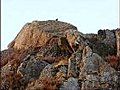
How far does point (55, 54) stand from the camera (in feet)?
169

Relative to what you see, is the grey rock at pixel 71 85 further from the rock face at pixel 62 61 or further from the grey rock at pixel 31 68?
the grey rock at pixel 31 68

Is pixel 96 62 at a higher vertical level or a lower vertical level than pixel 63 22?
lower

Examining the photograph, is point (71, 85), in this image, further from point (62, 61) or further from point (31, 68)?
point (31, 68)

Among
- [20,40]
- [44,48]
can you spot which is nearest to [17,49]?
[20,40]

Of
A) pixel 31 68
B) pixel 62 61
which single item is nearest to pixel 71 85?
pixel 62 61

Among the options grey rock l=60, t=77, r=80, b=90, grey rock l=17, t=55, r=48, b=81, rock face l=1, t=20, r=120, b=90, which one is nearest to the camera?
grey rock l=60, t=77, r=80, b=90

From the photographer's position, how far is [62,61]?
48.8m

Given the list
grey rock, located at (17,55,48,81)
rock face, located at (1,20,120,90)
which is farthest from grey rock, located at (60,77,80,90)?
grey rock, located at (17,55,48,81)

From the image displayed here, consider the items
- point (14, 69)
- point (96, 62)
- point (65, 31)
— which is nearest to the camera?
point (96, 62)

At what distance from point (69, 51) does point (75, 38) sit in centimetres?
149

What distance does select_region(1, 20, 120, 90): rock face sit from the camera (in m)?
45.0

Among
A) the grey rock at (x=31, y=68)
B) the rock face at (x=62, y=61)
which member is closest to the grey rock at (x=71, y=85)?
the rock face at (x=62, y=61)

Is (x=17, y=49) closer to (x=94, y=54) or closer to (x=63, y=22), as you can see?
(x=63, y=22)

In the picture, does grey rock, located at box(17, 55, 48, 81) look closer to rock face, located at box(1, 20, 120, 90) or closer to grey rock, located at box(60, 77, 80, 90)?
rock face, located at box(1, 20, 120, 90)
